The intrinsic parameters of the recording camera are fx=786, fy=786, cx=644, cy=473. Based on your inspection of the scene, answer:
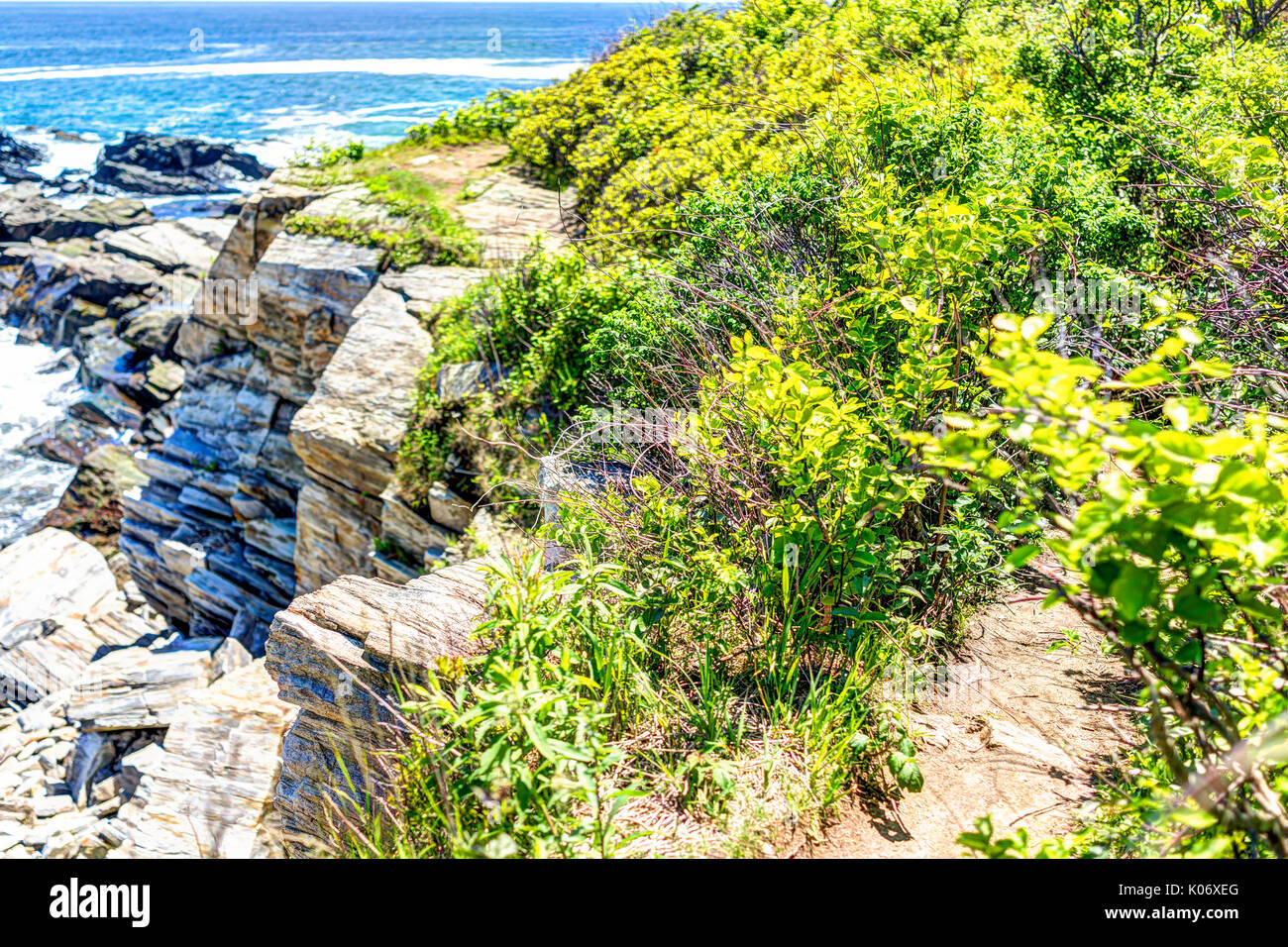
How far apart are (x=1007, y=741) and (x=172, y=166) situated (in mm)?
40578

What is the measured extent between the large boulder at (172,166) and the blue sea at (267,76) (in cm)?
244

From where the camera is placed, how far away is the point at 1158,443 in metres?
1.61

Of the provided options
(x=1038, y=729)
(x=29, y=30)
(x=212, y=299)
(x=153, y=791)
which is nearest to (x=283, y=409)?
(x=212, y=299)

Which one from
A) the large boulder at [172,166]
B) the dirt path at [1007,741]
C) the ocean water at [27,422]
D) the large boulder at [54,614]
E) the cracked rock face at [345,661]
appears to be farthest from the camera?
the large boulder at [172,166]

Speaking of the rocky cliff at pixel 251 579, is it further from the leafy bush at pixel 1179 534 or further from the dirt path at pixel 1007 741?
the leafy bush at pixel 1179 534

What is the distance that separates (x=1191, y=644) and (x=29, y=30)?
160507mm

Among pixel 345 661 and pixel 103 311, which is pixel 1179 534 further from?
pixel 103 311

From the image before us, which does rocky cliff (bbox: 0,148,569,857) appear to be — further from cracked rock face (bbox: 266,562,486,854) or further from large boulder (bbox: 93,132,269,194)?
large boulder (bbox: 93,132,269,194)

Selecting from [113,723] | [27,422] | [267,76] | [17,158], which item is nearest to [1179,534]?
[113,723]

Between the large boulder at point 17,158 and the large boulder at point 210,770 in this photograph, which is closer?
the large boulder at point 210,770

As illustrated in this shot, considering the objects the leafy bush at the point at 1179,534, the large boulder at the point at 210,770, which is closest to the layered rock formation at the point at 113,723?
the large boulder at the point at 210,770

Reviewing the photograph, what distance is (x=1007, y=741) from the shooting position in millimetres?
3361

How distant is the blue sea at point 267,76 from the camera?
41938mm
